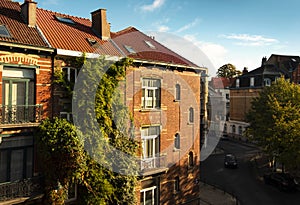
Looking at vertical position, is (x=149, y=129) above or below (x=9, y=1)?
below

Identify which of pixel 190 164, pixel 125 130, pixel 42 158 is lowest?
pixel 190 164

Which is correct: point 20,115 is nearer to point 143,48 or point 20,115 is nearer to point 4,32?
point 4,32

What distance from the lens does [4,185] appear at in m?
11.5

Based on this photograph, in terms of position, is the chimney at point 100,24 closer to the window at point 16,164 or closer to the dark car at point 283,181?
the window at point 16,164

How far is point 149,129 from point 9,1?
Answer: 37.2ft

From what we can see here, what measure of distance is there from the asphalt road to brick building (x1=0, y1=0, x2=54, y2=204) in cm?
1717

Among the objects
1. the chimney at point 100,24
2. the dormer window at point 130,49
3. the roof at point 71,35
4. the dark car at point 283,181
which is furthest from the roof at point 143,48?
the dark car at point 283,181

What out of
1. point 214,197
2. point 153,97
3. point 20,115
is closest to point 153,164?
point 153,97

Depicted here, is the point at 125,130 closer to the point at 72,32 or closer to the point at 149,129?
the point at 149,129

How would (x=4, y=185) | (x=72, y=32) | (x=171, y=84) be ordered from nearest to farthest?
(x=4, y=185), (x=72, y=32), (x=171, y=84)

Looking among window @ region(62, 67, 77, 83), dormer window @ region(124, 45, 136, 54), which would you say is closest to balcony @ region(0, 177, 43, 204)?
window @ region(62, 67, 77, 83)

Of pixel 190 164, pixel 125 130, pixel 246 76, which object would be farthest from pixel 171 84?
pixel 246 76

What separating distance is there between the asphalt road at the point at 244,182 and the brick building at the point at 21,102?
56.3 ft

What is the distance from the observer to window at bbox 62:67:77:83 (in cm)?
1381
